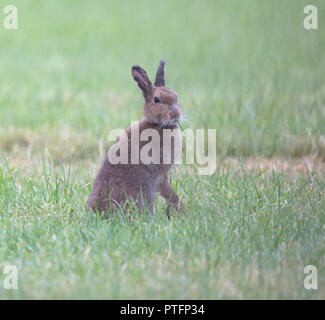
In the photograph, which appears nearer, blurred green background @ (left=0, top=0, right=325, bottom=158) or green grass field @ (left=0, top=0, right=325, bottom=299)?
green grass field @ (left=0, top=0, right=325, bottom=299)

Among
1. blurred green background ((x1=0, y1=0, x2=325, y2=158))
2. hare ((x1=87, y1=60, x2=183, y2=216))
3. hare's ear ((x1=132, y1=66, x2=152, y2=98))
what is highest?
blurred green background ((x1=0, y1=0, x2=325, y2=158))

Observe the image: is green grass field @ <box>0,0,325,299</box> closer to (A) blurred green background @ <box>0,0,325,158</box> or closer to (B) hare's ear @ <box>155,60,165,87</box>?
(A) blurred green background @ <box>0,0,325,158</box>

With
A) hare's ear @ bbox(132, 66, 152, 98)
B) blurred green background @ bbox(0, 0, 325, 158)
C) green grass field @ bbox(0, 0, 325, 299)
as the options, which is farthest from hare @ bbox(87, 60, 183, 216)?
blurred green background @ bbox(0, 0, 325, 158)

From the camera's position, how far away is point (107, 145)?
303 inches

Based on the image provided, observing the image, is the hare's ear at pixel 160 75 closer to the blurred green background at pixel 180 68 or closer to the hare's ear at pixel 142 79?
the hare's ear at pixel 142 79

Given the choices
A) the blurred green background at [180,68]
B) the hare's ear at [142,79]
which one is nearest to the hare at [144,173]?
the hare's ear at [142,79]

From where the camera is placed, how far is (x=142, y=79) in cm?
506

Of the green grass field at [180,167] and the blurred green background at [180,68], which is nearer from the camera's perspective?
the green grass field at [180,167]

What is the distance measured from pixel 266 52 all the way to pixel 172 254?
9.29 metres

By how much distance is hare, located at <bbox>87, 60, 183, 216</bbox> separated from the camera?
490 cm

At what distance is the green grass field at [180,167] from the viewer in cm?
410

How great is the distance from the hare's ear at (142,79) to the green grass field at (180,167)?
902mm

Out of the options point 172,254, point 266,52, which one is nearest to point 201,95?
point 266,52
